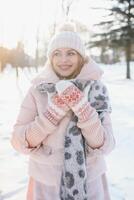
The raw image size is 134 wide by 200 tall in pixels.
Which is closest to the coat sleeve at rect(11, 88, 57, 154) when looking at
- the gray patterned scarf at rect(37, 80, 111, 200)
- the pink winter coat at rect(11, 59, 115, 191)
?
the pink winter coat at rect(11, 59, 115, 191)

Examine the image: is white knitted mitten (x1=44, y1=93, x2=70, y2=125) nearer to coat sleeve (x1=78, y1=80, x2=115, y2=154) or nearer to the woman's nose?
coat sleeve (x1=78, y1=80, x2=115, y2=154)

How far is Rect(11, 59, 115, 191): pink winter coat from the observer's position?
229cm

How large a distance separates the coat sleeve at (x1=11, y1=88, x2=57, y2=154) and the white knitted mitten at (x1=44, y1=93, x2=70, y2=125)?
26mm

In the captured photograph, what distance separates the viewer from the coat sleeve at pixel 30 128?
89.8 inches

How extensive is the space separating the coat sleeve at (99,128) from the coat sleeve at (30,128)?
181mm

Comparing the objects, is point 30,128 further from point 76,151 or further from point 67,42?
point 67,42

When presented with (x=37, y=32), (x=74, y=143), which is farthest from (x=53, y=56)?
(x=37, y=32)

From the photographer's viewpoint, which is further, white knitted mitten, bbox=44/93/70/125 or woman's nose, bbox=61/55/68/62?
woman's nose, bbox=61/55/68/62

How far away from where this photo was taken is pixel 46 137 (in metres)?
2.36

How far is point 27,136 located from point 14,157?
146 inches

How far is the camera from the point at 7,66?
188ft

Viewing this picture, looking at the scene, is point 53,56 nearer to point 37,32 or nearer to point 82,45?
point 82,45

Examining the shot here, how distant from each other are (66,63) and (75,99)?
0.30 meters

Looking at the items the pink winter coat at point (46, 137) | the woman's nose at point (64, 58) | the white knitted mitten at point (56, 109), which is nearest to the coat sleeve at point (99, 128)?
the pink winter coat at point (46, 137)
